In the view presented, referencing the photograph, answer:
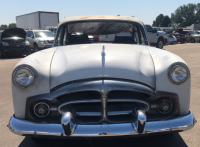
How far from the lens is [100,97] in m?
2.54

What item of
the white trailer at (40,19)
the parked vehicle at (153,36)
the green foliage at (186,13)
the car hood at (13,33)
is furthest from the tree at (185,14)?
the car hood at (13,33)

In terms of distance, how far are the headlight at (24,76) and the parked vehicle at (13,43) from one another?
37.7ft

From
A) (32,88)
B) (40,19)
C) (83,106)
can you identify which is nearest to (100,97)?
(83,106)

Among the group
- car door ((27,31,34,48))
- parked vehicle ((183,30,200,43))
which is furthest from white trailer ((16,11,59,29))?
parked vehicle ((183,30,200,43))

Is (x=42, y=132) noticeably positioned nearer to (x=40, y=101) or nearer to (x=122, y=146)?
(x=40, y=101)

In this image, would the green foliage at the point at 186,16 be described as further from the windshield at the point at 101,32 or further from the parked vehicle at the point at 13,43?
the windshield at the point at 101,32

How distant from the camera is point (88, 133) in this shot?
7.70ft

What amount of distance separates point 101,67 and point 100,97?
33cm

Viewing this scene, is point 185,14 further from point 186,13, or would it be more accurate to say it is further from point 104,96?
point 104,96

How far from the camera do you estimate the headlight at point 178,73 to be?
2660mm

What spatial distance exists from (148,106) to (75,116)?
79 cm

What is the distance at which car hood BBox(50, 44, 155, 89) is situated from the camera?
2.59 meters

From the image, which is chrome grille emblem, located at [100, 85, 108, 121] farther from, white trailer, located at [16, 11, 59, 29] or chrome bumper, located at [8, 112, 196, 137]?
white trailer, located at [16, 11, 59, 29]

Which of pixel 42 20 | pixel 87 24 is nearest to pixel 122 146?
pixel 87 24
